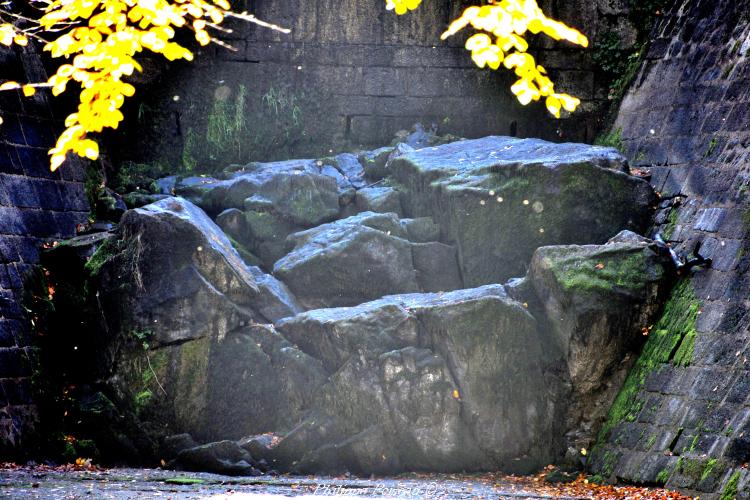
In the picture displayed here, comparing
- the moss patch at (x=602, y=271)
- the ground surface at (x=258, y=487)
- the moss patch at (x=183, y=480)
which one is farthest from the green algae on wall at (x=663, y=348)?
the moss patch at (x=183, y=480)

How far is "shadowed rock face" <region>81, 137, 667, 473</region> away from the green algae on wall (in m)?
0.20

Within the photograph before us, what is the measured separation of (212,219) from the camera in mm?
11648

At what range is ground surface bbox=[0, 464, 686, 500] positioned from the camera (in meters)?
7.14

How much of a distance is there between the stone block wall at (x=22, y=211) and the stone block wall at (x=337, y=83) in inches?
94.2

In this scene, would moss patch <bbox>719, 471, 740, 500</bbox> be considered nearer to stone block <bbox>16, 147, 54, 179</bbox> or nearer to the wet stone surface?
the wet stone surface

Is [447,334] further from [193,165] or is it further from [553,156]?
[193,165]

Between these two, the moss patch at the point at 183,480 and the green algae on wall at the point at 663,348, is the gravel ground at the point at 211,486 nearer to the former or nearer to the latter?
the moss patch at the point at 183,480

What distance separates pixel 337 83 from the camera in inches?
526

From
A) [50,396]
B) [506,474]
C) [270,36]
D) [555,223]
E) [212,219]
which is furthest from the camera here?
[270,36]

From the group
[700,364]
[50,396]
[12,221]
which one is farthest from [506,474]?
[12,221]

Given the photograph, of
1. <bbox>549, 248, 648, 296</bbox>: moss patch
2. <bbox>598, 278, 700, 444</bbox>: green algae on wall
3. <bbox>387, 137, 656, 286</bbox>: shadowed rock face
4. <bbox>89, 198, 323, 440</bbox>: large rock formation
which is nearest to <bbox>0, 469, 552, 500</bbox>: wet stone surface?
<bbox>89, 198, 323, 440</bbox>: large rock formation

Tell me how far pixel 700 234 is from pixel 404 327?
3.12 metres

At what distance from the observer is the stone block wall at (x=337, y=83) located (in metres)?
13.2

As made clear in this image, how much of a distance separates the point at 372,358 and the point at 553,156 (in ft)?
12.0
